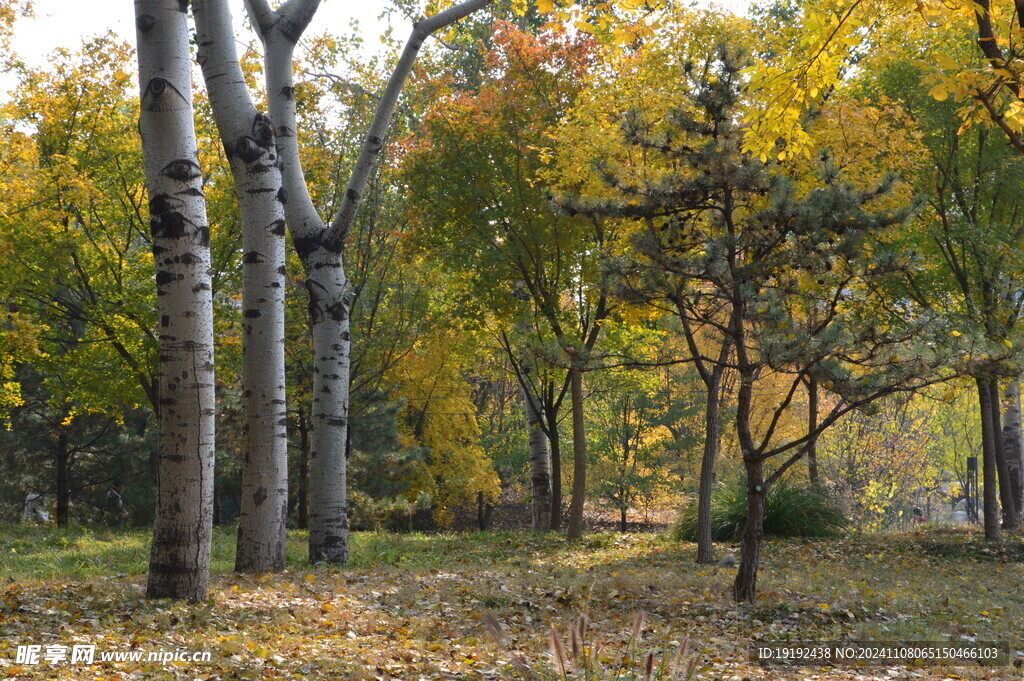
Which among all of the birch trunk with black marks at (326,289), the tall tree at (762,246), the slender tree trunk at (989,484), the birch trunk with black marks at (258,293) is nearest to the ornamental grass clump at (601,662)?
the tall tree at (762,246)

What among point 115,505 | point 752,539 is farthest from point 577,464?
point 115,505

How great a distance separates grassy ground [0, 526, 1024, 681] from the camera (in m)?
3.80

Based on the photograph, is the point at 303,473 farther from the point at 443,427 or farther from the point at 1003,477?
the point at 1003,477

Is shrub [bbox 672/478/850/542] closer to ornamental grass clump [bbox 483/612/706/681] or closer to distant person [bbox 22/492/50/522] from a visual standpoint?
ornamental grass clump [bbox 483/612/706/681]

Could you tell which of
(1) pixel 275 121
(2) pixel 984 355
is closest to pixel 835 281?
(2) pixel 984 355

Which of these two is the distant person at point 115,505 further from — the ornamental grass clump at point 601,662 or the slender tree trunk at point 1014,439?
the slender tree trunk at point 1014,439

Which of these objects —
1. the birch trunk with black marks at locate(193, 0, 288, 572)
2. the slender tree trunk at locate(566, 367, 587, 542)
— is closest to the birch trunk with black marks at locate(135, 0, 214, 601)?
the birch trunk with black marks at locate(193, 0, 288, 572)

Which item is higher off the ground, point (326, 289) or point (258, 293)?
point (326, 289)

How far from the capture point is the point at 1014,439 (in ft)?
46.2

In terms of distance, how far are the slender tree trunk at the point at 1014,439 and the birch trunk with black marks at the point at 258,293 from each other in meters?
12.5

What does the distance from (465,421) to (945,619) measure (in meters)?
15.9

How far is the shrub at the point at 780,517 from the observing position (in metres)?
12.4

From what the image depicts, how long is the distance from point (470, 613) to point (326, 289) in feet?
11.6

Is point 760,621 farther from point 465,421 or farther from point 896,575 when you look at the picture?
point 465,421
